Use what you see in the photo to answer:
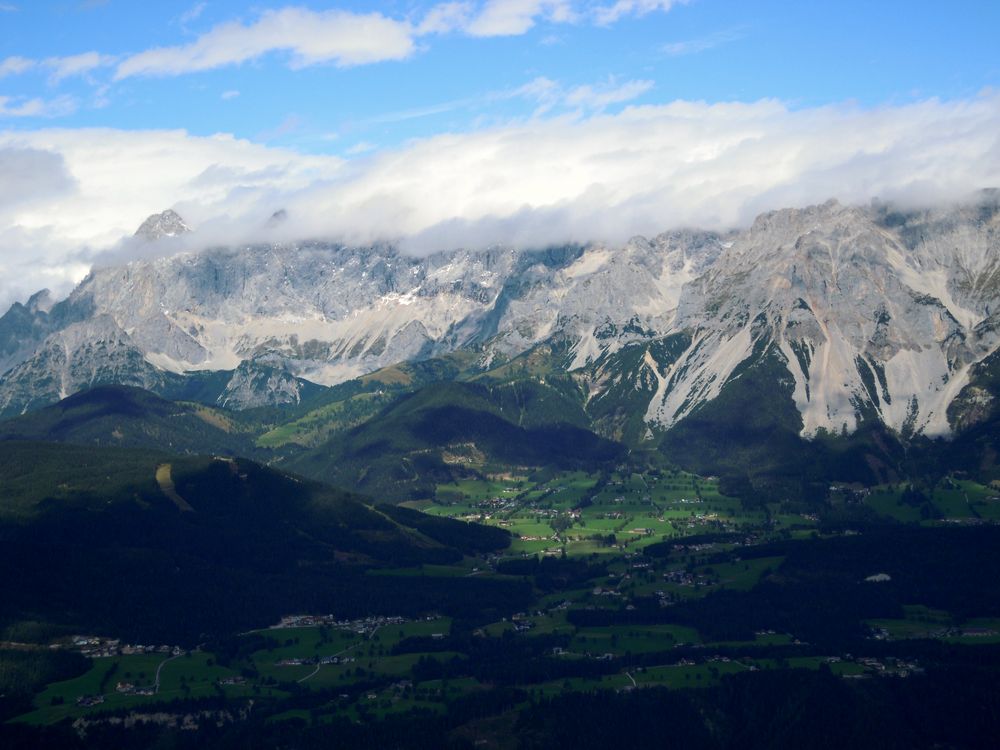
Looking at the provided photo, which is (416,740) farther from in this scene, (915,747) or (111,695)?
(915,747)

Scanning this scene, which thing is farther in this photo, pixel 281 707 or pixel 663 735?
pixel 281 707

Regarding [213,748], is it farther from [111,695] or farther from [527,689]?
[527,689]

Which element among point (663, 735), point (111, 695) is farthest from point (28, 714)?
point (663, 735)

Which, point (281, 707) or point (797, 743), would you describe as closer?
point (797, 743)

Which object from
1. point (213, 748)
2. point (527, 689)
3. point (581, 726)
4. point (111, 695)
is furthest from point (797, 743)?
point (111, 695)

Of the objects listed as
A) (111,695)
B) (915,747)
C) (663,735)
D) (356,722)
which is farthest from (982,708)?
(111,695)

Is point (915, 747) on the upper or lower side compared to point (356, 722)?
lower

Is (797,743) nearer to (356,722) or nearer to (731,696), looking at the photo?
(731,696)

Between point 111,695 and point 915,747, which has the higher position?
point 111,695
